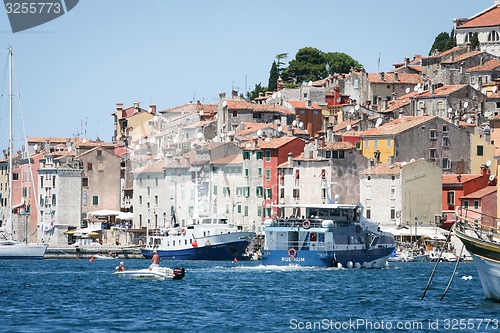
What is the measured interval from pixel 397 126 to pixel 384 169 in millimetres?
7222

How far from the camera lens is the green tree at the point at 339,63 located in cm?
18100

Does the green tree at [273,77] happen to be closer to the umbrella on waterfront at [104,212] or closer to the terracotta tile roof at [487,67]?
the terracotta tile roof at [487,67]

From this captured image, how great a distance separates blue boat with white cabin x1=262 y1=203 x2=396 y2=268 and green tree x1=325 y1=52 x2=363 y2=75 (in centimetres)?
9459

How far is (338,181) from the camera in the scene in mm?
115188

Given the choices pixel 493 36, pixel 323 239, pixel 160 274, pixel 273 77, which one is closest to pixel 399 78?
pixel 493 36

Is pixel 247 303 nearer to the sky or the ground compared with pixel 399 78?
nearer to the ground

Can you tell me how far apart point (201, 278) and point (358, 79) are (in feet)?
257

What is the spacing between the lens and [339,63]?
18175cm

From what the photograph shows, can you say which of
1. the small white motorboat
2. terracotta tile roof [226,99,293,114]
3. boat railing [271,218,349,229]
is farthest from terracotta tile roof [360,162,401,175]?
the small white motorboat

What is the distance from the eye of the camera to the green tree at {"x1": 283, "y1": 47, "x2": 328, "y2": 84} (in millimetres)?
179062

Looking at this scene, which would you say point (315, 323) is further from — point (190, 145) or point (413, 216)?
point (190, 145)

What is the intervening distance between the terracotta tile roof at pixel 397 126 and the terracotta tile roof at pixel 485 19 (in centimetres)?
3715

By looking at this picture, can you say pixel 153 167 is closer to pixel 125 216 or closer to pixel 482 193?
pixel 125 216

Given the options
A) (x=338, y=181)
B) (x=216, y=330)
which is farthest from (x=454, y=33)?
(x=216, y=330)
